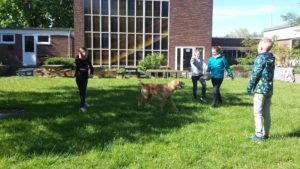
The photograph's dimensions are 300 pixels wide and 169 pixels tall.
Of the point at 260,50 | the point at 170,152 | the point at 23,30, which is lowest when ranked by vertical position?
the point at 170,152

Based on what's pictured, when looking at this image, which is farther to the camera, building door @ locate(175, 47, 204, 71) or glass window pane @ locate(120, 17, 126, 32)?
building door @ locate(175, 47, 204, 71)

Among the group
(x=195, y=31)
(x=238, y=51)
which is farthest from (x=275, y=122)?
(x=238, y=51)

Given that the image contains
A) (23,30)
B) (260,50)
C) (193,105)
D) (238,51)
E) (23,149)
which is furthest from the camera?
(238,51)

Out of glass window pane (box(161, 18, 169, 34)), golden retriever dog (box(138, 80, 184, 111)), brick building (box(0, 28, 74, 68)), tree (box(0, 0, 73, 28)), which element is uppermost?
tree (box(0, 0, 73, 28))

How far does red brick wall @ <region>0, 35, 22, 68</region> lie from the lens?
3052cm

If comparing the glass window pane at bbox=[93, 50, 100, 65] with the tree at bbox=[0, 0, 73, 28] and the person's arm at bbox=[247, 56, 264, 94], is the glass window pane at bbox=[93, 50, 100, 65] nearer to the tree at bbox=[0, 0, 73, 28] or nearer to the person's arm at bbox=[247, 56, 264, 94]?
the tree at bbox=[0, 0, 73, 28]

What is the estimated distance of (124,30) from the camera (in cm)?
3119

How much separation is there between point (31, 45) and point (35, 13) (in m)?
18.0

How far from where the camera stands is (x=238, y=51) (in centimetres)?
4597

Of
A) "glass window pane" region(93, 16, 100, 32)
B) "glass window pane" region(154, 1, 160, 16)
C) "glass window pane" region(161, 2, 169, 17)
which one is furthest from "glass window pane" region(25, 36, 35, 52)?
"glass window pane" region(161, 2, 169, 17)

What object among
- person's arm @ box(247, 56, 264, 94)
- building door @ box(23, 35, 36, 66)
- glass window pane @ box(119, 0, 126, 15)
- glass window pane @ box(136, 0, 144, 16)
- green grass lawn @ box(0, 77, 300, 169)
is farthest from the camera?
glass window pane @ box(136, 0, 144, 16)

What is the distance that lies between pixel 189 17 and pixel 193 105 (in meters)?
22.0

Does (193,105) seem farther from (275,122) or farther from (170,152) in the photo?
(170,152)

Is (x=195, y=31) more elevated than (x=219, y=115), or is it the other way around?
(x=195, y=31)
